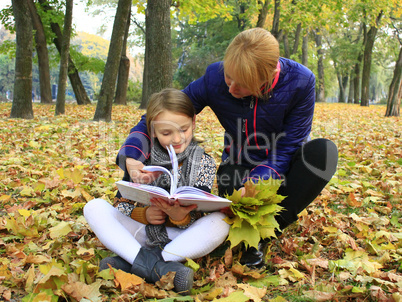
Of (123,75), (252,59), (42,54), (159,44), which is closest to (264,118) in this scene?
(252,59)

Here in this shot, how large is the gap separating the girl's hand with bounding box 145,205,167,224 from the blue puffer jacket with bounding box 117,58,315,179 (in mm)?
334

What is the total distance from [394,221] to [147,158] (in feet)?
5.91

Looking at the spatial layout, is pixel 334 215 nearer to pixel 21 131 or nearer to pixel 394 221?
pixel 394 221

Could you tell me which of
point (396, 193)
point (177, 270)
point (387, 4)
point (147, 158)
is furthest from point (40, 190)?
point (387, 4)

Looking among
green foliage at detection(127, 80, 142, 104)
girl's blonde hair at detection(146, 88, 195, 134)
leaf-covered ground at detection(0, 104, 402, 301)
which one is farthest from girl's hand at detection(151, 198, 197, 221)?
green foliage at detection(127, 80, 142, 104)

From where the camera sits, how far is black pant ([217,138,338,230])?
1.95 metres

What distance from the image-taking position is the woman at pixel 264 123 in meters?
1.77

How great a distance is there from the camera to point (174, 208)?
1.78 meters

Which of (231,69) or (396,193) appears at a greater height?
(231,69)

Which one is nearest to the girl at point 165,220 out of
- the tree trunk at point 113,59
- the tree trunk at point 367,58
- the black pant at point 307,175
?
Result: the black pant at point 307,175

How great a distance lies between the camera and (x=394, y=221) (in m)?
2.46

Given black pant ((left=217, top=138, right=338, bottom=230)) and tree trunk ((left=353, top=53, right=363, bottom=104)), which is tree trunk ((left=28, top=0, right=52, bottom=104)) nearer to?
black pant ((left=217, top=138, right=338, bottom=230))

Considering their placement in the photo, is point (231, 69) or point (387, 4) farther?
point (387, 4)

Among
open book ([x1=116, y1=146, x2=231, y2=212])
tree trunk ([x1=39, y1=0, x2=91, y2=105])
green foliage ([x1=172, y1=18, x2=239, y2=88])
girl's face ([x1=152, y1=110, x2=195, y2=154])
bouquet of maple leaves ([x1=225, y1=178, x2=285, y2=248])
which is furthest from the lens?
green foliage ([x1=172, y1=18, x2=239, y2=88])
